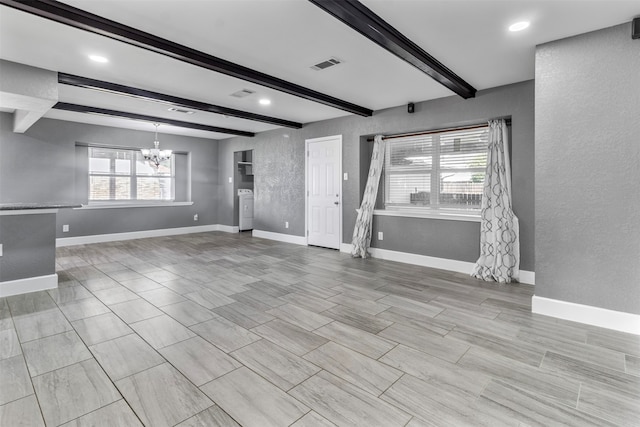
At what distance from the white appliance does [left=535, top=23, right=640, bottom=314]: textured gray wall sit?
6812mm

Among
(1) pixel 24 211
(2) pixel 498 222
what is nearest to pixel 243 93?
(1) pixel 24 211

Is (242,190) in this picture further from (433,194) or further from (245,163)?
(433,194)

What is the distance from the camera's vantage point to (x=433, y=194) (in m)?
4.92

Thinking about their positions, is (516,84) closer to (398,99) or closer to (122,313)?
(398,99)

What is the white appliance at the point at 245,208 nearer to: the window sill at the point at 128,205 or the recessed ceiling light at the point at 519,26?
the window sill at the point at 128,205

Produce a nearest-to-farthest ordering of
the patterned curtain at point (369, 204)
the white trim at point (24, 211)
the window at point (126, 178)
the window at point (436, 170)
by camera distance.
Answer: the white trim at point (24, 211)
the window at point (436, 170)
the patterned curtain at point (369, 204)
the window at point (126, 178)

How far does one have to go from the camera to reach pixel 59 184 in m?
6.16

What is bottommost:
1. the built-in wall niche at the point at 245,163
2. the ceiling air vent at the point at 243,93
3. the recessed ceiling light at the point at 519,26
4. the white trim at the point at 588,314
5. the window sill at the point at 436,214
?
the white trim at the point at 588,314

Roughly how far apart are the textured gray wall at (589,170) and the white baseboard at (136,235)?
695cm

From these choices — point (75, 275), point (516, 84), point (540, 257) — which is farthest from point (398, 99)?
point (75, 275)

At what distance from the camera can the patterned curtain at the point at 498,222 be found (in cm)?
394

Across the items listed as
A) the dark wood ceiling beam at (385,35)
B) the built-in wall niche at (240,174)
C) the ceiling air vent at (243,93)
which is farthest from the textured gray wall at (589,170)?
the built-in wall niche at (240,174)

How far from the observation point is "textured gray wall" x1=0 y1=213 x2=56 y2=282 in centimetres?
339

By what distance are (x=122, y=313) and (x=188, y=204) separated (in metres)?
5.45
